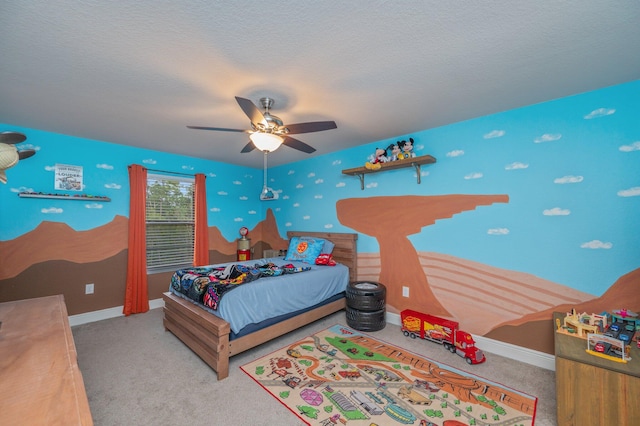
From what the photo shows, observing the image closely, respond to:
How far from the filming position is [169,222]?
4.17 m

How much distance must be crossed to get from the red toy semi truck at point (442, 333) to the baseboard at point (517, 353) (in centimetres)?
22

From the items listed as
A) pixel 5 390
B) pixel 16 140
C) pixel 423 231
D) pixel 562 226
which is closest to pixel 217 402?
pixel 5 390

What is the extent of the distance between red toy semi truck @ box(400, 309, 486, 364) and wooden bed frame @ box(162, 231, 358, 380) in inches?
39.7

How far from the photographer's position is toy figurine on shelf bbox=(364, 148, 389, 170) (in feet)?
10.9

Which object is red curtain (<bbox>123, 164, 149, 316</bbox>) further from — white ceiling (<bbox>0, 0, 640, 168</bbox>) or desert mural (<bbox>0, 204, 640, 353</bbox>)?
white ceiling (<bbox>0, 0, 640, 168</bbox>)

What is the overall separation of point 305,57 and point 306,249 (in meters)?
2.75

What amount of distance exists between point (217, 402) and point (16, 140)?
211 centimetres

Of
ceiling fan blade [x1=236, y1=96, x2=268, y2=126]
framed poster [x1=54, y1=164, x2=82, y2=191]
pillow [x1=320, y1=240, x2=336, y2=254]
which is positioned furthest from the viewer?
pillow [x1=320, y1=240, x2=336, y2=254]

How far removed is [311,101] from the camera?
2.39 metres

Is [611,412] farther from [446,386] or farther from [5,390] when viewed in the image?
[5,390]

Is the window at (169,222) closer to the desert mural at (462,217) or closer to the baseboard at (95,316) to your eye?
the desert mural at (462,217)

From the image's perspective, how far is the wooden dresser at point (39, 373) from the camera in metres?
0.83

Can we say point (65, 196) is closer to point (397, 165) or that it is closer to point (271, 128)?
point (271, 128)

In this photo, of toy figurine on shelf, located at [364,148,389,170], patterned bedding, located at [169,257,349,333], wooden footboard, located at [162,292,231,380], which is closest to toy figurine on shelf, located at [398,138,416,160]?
toy figurine on shelf, located at [364,148,389,170]
